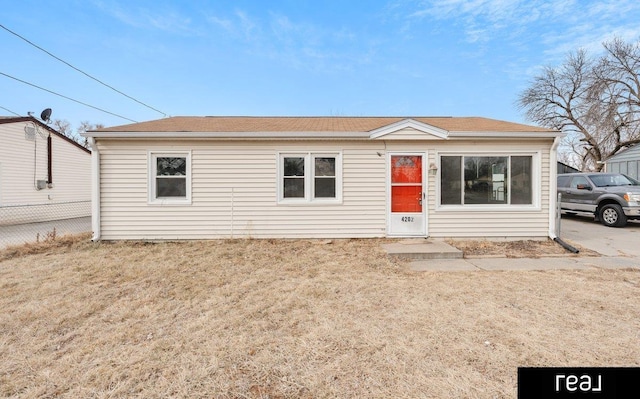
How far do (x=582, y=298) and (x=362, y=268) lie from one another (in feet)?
9.38

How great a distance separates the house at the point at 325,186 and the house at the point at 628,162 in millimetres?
13056

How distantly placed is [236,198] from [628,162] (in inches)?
785

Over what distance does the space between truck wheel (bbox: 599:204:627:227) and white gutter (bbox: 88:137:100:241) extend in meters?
14.6

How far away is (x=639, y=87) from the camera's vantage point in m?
21.6

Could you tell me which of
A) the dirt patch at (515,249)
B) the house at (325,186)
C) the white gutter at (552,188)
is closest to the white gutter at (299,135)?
the house at (325,186)

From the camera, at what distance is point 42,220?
40.9 feet

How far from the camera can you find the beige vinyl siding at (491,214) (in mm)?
6863

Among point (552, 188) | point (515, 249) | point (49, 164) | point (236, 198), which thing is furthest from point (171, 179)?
point (49, 164)

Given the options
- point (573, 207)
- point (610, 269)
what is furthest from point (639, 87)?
point (610, 269)

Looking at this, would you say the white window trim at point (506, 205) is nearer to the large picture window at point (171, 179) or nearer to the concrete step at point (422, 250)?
the concrete step at point (422, 250)

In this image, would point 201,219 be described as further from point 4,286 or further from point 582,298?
point 582,298

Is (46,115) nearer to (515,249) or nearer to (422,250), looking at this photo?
(422,250)

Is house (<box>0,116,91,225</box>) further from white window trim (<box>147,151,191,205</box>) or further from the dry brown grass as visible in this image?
the dry brown grass

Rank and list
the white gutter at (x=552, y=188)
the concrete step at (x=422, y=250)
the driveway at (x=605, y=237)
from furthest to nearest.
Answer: the white gutter at (x=552, y=188) < the driveway at (x=605, y=237) < the concrete step at (x=422, y=250)
